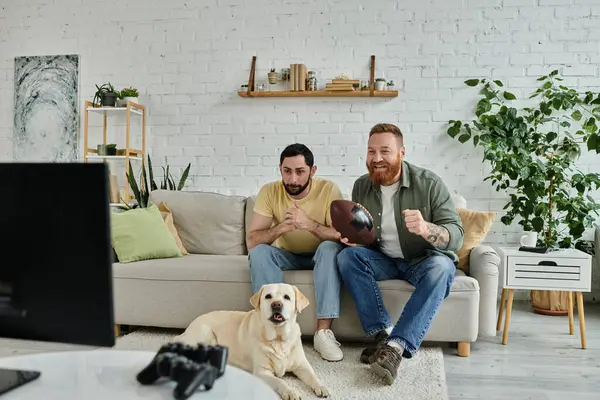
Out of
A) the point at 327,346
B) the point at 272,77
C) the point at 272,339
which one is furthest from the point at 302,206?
the point at 272,77

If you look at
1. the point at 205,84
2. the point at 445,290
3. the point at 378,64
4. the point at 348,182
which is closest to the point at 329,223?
the point at 445,290

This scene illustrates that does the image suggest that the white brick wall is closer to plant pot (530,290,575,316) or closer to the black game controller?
plant pot (530,290,575,316)

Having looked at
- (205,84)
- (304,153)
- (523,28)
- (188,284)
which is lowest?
(188,284)

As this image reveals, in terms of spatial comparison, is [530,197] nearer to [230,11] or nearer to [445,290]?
[445,290]

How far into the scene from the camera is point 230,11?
4512 millimetres

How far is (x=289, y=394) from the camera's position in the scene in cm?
207

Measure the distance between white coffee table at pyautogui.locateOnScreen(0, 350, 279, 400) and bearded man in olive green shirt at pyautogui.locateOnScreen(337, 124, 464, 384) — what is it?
1524 millimetres

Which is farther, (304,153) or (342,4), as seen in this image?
(342,4)

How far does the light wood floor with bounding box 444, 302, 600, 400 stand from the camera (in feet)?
7.59

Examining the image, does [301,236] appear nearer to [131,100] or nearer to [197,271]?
[197,271]

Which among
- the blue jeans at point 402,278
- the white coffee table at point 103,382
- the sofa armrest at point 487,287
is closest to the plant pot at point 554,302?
the sofa armrest at point 487,287

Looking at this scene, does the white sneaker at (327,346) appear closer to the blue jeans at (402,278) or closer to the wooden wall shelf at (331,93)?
the blue jeans at (402,278)

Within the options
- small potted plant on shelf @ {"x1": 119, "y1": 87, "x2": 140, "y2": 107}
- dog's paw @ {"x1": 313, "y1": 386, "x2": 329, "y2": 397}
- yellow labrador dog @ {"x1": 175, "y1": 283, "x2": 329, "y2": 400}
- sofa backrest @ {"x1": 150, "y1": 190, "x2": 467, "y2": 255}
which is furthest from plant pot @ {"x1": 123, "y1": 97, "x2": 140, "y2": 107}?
dog's paw @ {"x1": 313, "y1": 386, "x2": 329, "y2": 397}

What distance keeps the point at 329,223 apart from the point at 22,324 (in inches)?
82.8
